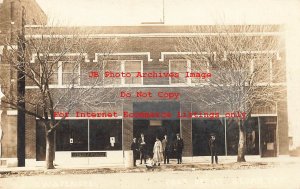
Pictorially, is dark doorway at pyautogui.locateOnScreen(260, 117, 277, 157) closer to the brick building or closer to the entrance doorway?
the brick building

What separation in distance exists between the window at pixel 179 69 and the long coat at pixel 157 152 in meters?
3.84

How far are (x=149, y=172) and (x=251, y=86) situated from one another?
25.3 ft

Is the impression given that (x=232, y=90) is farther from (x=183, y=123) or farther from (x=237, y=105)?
(x=183, y=123)

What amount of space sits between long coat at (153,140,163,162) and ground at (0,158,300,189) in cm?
116

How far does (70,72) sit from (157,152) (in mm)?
7082

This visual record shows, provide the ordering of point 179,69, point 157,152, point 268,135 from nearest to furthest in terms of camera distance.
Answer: point 157,152 → point 179,69 → point 268,135

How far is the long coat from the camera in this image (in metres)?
27.7

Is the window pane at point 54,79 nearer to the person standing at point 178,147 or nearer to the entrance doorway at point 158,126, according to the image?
the entrance doorway at point 158,126

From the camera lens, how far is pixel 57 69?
27531 mm

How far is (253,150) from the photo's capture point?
2966cm

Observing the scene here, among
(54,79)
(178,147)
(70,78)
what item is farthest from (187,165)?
(54,79)

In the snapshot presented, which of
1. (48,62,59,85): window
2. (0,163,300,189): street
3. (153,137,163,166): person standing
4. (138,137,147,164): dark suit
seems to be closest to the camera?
(0,163,300,189): street

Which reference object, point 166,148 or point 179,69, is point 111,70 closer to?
point 179,69

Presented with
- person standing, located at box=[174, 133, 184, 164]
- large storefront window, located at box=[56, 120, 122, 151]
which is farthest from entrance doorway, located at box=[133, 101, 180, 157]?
large storefront window, located at box=[56, 120, 122, 151]
